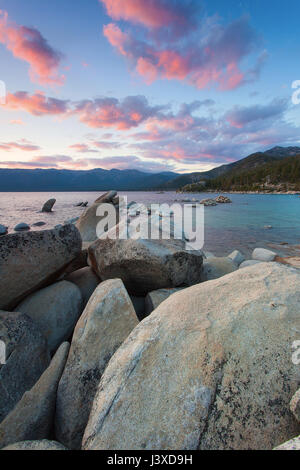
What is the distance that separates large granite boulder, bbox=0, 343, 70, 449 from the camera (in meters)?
2.40

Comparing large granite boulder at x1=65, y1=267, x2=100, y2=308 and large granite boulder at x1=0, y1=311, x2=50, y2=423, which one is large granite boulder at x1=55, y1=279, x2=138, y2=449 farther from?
large granite boulder at x1=65, y1=267, x2=100, y2=308

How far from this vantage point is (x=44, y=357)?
366 centimetres

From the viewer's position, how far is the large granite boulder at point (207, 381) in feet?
6.28

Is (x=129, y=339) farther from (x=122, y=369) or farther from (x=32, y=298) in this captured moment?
(x=32, y=298)

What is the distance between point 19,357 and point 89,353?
1153mm

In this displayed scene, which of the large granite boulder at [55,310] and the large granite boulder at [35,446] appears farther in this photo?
the large granite boulder at [55,310]

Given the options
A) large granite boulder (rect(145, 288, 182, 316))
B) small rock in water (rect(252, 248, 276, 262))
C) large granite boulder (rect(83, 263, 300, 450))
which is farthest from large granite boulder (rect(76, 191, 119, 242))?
small rock in water (rect(252, 248, 276, 262))

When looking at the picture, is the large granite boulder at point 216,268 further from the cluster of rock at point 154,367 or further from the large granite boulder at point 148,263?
the cluster of rock at point 154,367

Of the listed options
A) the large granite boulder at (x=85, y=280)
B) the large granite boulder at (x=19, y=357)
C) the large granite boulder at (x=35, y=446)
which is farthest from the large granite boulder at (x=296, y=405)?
the large granite boulder at (x=85, y=280)

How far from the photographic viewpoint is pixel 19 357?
3316 mm

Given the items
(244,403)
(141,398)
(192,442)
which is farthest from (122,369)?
(244,403)

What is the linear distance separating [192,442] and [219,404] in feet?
1.24
